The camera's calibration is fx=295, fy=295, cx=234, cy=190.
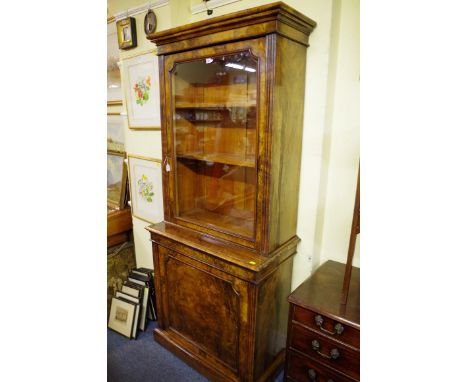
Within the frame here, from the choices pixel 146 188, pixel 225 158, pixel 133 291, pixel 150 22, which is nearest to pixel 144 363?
pixel 133 291

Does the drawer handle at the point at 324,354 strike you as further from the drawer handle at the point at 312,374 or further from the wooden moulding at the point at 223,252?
the wooden moulding at the point at 223,252

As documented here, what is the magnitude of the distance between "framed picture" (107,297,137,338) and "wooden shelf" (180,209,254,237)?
85 centimetres

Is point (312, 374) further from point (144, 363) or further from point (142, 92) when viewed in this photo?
point (142, 92)

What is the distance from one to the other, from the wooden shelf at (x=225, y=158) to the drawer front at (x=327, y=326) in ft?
2.25

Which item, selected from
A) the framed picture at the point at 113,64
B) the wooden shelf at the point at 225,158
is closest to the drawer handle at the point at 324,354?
the wooden shelf at the point at 225,158

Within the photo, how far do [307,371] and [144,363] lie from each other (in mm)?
1020

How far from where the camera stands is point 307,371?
1311mm

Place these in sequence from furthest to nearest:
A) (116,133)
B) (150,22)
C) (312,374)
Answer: (116,133), (150,22), (312,374)

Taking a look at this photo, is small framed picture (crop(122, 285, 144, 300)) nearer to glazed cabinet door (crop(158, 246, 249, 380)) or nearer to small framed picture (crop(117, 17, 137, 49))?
glazed cabinet door (crop(158, 246, 249, 380))

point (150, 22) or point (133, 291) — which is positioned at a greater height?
point (150, 22)

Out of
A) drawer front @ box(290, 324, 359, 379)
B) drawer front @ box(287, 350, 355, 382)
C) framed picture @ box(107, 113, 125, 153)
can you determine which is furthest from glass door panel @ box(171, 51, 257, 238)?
framed picture @ box(107, 113, 125, 153)

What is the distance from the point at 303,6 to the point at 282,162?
2.28ft
